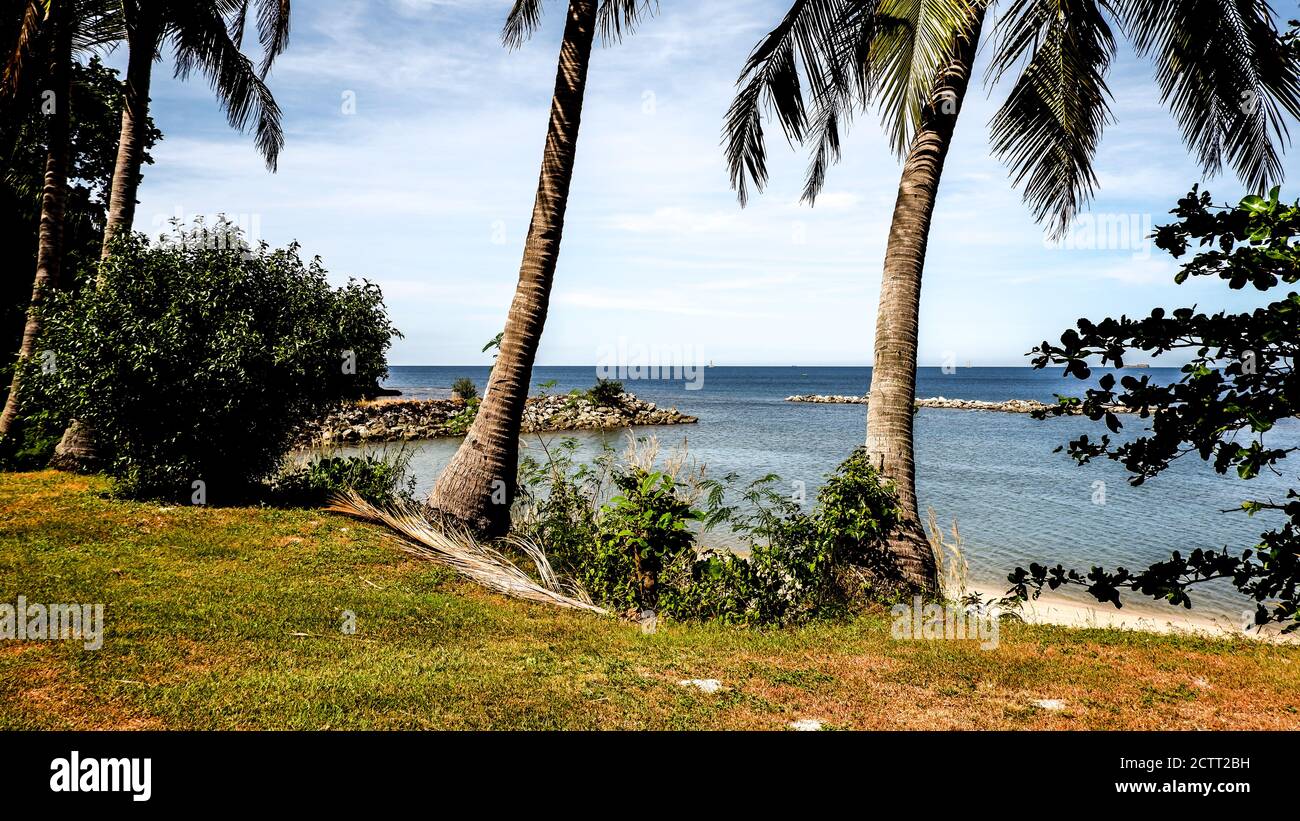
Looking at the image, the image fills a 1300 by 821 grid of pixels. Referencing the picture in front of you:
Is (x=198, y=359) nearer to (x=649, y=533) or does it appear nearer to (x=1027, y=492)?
(x=649, y=533)

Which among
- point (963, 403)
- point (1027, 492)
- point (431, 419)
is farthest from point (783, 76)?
point (963, 403)

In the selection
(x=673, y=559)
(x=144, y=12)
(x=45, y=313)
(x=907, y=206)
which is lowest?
(x=673, y=559)

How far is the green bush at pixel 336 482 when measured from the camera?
1137 cm

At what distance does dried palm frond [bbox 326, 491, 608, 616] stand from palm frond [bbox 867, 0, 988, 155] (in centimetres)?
612

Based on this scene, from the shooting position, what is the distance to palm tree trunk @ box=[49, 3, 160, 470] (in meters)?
12.3

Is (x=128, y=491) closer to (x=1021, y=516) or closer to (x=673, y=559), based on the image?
(x=673, y=559)

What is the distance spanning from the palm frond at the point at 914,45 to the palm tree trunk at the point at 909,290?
2.97ft

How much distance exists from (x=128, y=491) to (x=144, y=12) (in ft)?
25.4

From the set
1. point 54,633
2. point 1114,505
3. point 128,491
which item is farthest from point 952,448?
point 54,633

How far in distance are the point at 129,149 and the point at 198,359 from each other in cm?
471

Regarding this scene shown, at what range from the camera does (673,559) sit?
822cm

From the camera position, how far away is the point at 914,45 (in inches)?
295

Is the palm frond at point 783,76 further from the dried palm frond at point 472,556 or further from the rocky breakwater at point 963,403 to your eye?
the rocky breakwater at point 963,403

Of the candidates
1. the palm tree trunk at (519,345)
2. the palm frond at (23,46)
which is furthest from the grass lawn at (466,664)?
the palm frond at (23,46)
